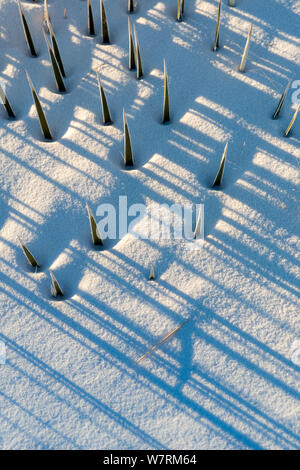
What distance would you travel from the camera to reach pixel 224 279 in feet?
3.23

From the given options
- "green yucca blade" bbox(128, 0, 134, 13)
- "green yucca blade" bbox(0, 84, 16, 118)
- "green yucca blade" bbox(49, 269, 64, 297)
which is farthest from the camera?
"green yucca blade" bbox(128, 0, 134, 13)

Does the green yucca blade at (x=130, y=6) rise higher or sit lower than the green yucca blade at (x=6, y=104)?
higher

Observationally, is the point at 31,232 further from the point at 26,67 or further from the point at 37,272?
the point at 26,67

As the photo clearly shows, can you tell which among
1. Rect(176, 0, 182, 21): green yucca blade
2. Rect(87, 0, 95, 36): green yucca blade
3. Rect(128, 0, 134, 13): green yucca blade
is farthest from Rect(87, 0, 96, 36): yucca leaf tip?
Rect(176, 0, 182, 21): green yucca blade

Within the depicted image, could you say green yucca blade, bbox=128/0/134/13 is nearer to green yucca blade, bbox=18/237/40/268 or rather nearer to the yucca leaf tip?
the yucca leaf tip

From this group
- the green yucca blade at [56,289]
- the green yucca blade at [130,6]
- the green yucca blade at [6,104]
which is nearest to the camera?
the green yucca blade at [56,289]

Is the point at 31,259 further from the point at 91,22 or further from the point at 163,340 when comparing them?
the point at 91,22

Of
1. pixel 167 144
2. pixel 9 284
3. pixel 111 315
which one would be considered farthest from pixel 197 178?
pixel 9 284

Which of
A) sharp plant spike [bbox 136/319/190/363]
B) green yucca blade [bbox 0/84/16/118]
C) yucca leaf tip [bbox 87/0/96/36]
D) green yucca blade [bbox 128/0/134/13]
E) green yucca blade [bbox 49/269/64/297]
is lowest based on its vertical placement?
sharp plant spike [bbox 136/319/190/363]

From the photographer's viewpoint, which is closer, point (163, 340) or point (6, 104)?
point (163, 340)

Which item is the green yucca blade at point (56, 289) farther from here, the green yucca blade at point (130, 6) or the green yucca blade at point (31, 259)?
the green yucca blade at point (130, 6)

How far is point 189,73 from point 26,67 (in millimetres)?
438

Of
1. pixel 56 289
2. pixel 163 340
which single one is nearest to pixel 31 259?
pixel 56 289

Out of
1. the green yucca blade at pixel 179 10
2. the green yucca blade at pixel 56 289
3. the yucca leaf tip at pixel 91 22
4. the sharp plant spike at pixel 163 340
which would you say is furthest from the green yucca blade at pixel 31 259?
the green yucca blade at pixel 179 10
